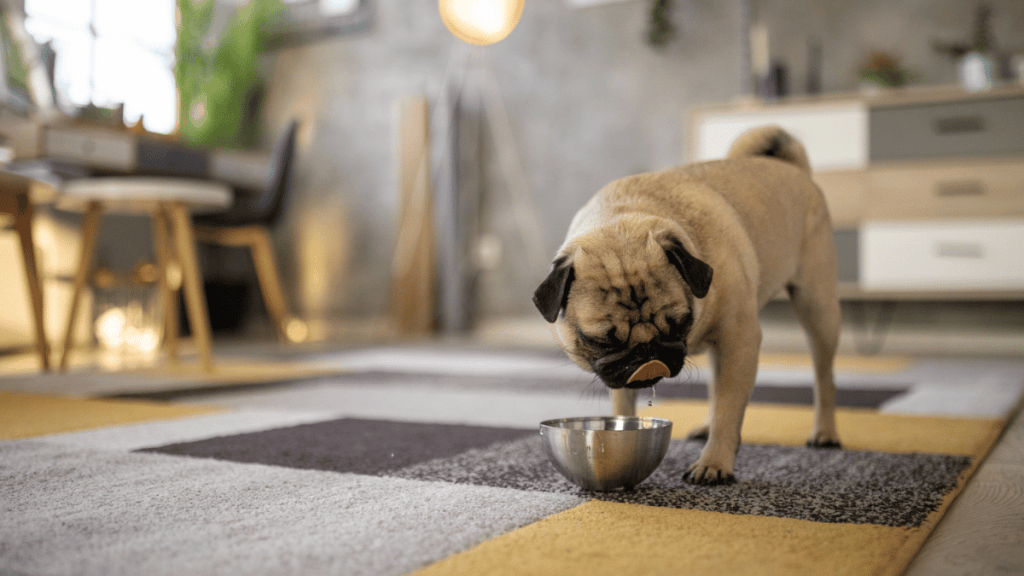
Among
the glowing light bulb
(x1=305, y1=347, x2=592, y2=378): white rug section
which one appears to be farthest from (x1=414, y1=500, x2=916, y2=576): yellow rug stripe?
the glowing light bulb

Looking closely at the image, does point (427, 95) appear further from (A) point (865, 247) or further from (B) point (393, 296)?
(A) point (865, 247)

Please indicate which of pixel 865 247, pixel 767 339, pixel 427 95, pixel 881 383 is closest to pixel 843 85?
pixel 865 247

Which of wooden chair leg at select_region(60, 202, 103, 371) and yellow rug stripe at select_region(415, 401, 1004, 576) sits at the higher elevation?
wooden chair leg at select_region(60, 202, 103, 371)

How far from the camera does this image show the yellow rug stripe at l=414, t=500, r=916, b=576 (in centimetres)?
87

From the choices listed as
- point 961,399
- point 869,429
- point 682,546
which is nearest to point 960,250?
point 961,399

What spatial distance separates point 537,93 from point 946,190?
9.37 feet

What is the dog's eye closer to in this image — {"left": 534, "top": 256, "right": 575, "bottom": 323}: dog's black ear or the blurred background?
{"left": 534, "top": 256, "right": 575, "bottom": 323}: dog's black ear

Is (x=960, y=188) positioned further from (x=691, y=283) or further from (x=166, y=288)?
(x=166, y=288)

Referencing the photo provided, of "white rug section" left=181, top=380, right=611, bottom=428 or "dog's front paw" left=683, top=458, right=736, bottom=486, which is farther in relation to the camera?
"white rug section" left=181, top=380, right=611, bottom=428

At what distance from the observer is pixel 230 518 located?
3.55 feet

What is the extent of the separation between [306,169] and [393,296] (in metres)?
1.54

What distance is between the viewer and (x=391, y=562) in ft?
2.87

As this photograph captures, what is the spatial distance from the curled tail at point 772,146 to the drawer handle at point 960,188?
256 cm

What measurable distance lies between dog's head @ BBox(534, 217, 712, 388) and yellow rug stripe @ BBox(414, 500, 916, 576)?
266 millimetres
